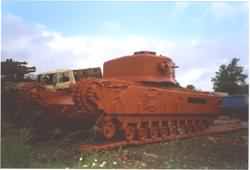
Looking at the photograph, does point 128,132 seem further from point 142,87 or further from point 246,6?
point 246,6

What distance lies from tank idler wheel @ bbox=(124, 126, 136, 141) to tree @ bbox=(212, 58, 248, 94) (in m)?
1.58

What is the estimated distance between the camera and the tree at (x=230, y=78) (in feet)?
18.8

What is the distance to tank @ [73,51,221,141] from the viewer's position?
6.02 metres

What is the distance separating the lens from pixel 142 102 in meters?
6.56

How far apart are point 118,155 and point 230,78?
218cm

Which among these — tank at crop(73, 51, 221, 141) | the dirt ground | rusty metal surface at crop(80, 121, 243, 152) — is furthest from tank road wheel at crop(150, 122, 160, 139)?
the dirt ground

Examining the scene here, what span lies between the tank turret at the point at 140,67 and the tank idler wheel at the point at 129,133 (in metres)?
1.04

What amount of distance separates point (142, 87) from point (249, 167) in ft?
7.41

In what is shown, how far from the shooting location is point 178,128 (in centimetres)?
724

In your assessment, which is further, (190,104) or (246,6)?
(190,104)

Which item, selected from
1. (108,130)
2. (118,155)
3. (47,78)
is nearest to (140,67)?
(108,130)

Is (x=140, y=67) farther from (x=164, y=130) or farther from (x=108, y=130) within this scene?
(x=108, y=130)

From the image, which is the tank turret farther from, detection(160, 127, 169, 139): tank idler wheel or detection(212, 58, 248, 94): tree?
detection(212, 58, 248, 94): tree

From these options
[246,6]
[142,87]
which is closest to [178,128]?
[142,87]
